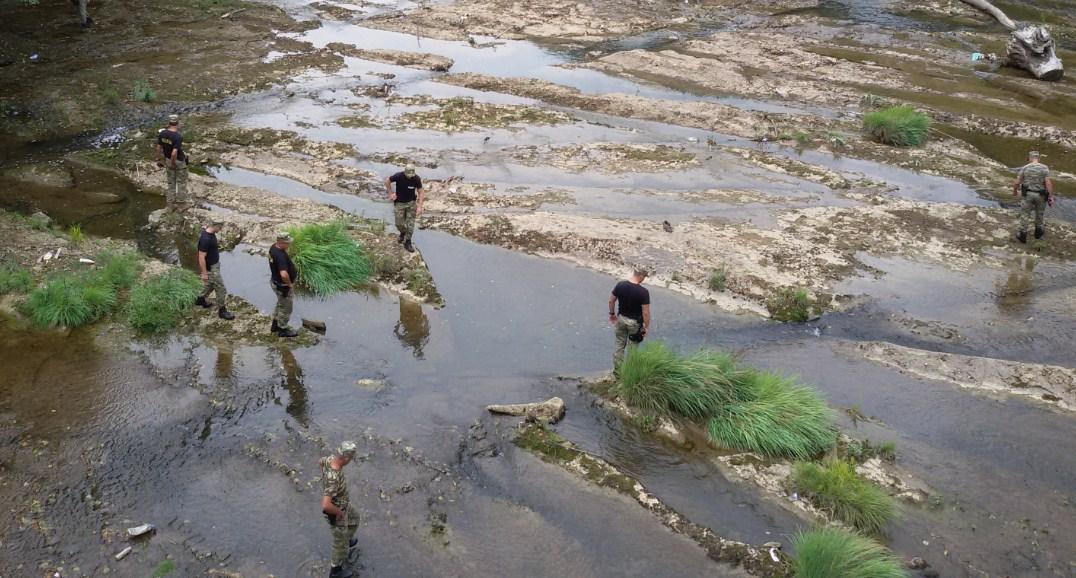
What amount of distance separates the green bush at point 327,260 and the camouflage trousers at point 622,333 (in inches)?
200

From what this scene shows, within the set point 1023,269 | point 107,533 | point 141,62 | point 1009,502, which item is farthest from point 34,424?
point 141,62

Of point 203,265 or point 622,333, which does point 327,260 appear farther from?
point 622,333

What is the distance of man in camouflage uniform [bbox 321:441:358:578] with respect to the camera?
23.5 ft

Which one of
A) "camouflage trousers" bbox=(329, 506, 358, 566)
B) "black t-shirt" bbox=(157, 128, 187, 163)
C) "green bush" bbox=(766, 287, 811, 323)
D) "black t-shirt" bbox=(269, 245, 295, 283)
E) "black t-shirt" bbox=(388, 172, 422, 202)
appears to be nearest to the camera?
"camouflage trousers" bbox=(329, 506, 358, 566)

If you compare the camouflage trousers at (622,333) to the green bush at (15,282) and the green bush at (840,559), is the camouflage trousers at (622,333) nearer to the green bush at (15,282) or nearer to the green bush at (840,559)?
the green bush at (840,559)

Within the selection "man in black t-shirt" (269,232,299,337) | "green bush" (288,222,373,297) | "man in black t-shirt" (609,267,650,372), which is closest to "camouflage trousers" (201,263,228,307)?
"man in black t-shirt" (269,232,299,337)

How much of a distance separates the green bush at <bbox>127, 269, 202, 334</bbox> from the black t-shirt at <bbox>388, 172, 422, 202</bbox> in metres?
3.78

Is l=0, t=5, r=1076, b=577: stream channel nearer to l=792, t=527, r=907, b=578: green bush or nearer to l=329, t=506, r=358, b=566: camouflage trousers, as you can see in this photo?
l=329, t=506, r=358, b=566: camouflage trousers

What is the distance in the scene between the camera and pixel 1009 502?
29.3 ft

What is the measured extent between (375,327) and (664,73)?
Answer: 18327 mm

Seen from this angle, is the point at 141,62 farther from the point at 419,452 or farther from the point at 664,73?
the point at 419,452

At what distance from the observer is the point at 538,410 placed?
1003cm

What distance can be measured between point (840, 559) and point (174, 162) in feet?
46.2

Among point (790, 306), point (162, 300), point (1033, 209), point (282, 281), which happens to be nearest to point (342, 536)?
point (282, 281)
